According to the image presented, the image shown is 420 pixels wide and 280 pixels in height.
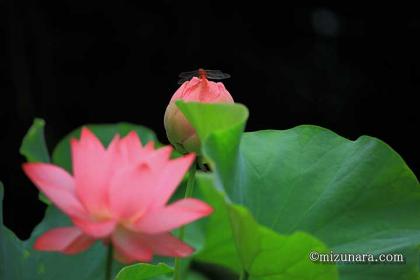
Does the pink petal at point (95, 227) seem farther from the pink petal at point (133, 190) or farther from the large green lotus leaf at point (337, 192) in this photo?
the large green lotus leaf at point (337, 192)

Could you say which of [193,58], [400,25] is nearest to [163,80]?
[193,58]

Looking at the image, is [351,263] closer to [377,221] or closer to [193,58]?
[377,221]

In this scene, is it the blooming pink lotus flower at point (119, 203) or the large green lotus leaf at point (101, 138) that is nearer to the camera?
the blooming pink lotus flower at point (119, 203)

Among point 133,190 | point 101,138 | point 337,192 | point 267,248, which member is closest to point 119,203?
point 133,190

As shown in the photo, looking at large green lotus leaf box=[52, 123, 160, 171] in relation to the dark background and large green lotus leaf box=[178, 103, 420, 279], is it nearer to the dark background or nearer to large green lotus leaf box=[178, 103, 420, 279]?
large green lotus leaf box=[178, 103, 420, 279]

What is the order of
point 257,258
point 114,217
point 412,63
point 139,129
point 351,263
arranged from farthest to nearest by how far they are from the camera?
point 412,63 < point 139,129 < point 351,263 < point 257,258 < point 114,217

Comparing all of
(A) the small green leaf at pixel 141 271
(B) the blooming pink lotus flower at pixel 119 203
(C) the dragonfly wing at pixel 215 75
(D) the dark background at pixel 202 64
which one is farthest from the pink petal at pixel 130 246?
(D) the dark background at pixel 202 64

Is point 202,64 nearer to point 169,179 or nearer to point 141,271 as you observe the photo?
point 141,271
